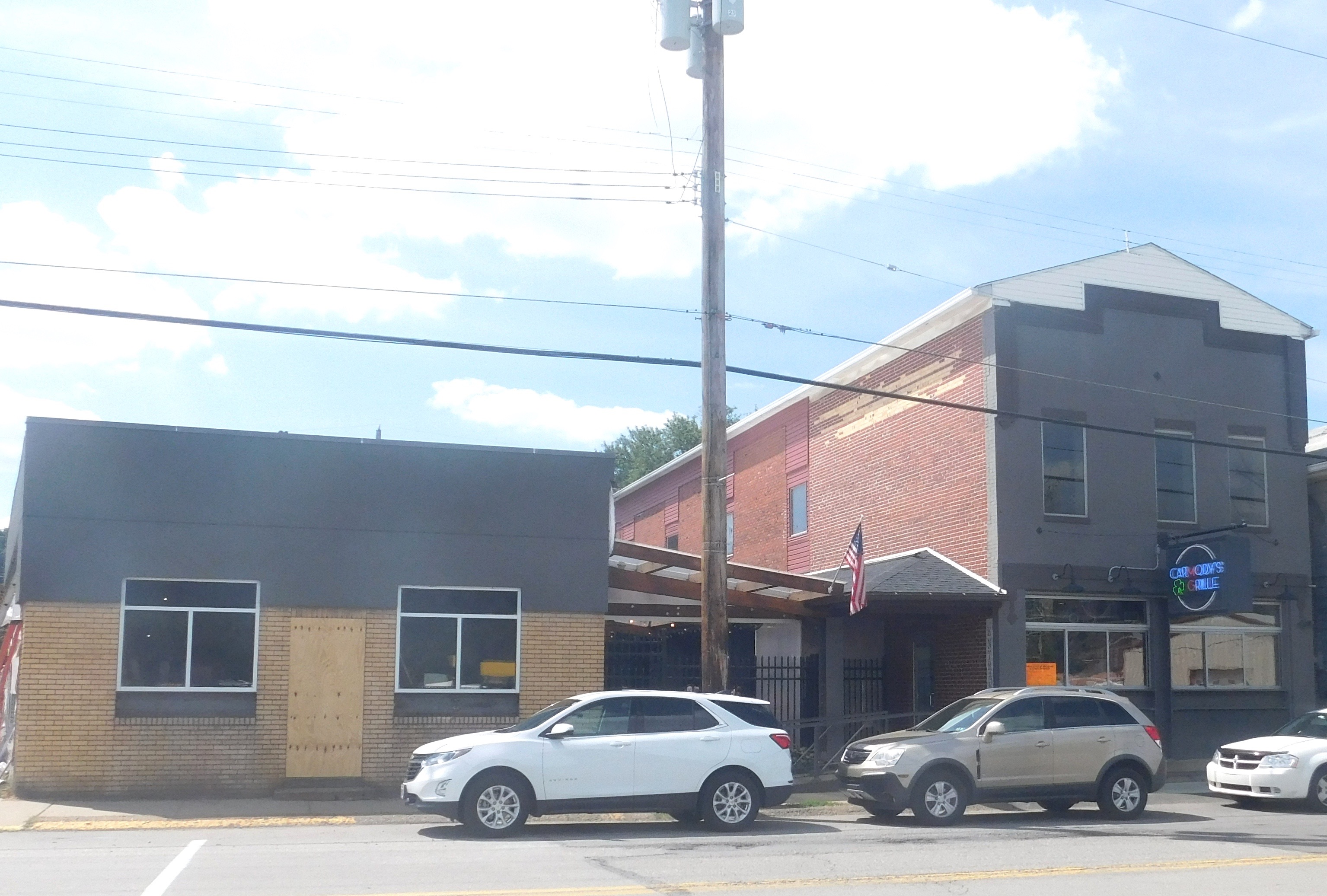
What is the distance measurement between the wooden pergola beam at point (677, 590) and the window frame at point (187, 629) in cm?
523

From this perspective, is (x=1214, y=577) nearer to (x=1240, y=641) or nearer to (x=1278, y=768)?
(x=1240, y=641)

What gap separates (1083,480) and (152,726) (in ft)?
51.6

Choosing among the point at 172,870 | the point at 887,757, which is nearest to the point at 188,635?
the point at 172,870

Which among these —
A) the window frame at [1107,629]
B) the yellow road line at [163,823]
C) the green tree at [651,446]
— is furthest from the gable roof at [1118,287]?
the green tree at [651,446]

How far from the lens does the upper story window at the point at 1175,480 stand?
23.8m

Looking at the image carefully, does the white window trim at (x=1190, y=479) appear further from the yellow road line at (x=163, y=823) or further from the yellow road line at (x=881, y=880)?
the yellow road line at (x=163, y=823)

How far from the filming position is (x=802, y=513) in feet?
102

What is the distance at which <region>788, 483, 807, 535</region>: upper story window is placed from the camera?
3092 cm

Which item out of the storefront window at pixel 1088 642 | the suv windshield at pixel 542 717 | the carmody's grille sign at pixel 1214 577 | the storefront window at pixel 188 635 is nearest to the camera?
the suv windshield at pixel 542 717

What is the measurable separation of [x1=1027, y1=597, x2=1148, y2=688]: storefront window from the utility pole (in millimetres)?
8278

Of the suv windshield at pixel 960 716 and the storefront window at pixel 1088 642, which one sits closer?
the suv windshield at pixel 960 716

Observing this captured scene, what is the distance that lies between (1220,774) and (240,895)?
13.8m

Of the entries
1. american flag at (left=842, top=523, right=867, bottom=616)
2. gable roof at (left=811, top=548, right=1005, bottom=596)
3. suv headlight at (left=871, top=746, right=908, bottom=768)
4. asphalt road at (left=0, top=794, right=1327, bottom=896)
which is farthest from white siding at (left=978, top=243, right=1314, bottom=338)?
asphalt road at (left=0, top=794, right=1327, bottom=896)

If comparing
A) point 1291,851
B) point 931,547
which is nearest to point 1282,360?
point 931,547
